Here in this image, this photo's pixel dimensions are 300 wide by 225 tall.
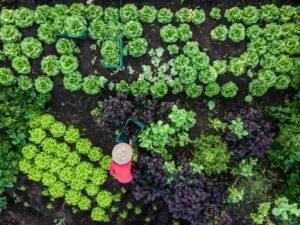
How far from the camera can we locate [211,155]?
29.0 ft

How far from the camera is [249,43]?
914 centimetres

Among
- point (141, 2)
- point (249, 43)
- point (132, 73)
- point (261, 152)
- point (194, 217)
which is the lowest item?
point (194, 217)

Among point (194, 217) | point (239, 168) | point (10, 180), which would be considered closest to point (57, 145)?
point (10, 180)

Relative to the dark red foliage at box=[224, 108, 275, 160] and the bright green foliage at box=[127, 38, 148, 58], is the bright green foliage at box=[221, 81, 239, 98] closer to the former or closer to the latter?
the dark red foliage at box=[224, 108, 275, 160]

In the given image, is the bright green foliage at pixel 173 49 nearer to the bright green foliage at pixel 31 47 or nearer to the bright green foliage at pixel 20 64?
the bright green foliage at pixel 31 47

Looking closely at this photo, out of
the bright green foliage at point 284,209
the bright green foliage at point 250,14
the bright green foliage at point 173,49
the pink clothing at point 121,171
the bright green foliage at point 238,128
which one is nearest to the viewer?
the pink clothing at point 121,171

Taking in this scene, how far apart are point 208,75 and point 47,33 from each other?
3.00 meters

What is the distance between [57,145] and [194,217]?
9.20 feet

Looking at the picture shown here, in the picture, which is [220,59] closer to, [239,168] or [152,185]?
[239,168]

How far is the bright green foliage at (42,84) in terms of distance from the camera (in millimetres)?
9062

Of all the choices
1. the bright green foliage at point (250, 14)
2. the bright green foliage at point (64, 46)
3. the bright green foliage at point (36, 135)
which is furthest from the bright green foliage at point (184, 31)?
the bright green foliage at point (36, 135)

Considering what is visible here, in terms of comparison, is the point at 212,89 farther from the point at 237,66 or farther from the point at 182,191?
the point at 182,191

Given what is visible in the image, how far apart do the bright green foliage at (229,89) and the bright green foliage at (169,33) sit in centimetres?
127

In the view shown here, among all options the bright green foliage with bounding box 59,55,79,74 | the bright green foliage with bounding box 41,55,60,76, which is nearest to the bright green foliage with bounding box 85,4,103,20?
the bright green foliage with bounding box 59,55,79,74
